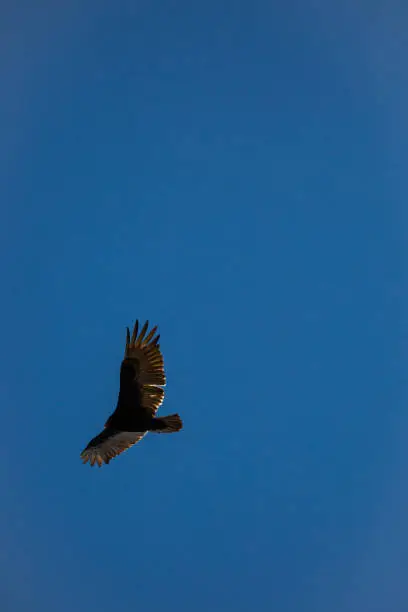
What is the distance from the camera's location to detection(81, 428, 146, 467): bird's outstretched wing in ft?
72.2

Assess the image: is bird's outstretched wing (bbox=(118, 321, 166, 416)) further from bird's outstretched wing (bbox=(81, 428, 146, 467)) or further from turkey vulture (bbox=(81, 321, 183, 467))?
bird's outstretched wing (bbox=(81, 428, 146, 467))

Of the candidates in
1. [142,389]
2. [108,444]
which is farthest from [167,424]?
[108,444]

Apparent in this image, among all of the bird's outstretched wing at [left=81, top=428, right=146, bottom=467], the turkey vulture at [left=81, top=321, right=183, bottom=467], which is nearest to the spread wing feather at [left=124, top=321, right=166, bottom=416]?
the turkey vulture at [left=81, top=321, right=183, bottom=467]

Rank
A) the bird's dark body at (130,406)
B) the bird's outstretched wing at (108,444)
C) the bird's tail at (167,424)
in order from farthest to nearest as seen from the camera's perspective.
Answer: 1. the bird's outstretched wing at (108,444)
2. the bird's dark body at (130,406)
3. the bird's tail at (167,424)

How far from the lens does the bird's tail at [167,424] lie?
2064cm

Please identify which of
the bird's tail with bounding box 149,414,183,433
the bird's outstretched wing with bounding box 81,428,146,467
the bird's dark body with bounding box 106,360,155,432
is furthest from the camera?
the bird's outstretched wing with bounding box 81,428,146,467

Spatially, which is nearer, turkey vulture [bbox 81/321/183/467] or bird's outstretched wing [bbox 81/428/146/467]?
turkey vulture [bbox 81/321/183/467]

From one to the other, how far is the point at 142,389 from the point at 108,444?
7.82ft

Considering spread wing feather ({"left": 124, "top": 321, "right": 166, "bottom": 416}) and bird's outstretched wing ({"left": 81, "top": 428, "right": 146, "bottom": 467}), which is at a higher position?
spread wing feather ({"left": 124, "top": 321, "right": 166, "bottom": 416})

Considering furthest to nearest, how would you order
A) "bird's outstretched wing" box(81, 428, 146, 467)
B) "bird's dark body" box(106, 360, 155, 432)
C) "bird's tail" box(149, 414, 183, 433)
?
"bird's outstretched wing" box(81, 428, 146, 467), "bird's dark body" box(106, 360, 155, 432), "bird's tail" box(149, 414, 183, 433)

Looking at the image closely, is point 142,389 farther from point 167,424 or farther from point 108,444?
point 108,444

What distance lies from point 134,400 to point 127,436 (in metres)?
1.64

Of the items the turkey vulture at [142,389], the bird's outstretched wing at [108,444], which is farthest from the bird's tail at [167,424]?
the bird's outstretched wing at [108,444]

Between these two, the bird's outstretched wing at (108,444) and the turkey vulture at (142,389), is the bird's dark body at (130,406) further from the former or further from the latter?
the bird's outstretched wing at (108,444)
